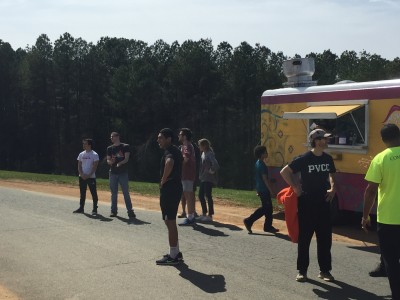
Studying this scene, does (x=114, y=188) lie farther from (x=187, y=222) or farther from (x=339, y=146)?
(x=339, y=146)

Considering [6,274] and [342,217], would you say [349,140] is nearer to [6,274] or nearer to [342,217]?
[342,217]

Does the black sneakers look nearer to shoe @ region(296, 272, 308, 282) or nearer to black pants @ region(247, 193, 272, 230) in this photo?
shoe @ region(296, 272, 308, 282)

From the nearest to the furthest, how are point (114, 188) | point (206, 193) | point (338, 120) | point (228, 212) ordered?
point (338, 120), point (206, 193), point (114, 188), point (228, 212)

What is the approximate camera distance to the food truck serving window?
32.2 feet

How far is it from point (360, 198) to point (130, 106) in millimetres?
43460

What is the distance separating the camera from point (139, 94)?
51406 millimetres

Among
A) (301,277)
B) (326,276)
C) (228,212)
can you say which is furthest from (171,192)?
(228,212)

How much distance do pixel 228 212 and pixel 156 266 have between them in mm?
5459

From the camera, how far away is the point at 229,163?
4841cm

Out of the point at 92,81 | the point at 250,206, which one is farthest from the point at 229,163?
the point at 250,206

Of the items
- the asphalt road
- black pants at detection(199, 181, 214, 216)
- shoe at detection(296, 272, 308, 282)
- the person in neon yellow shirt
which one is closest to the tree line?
black pants at detection(199, 181, 214, 216)

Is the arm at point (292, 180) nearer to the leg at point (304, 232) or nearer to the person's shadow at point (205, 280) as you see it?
the leg at point (304, 232)

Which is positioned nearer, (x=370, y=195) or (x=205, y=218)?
(x=370, y=195)

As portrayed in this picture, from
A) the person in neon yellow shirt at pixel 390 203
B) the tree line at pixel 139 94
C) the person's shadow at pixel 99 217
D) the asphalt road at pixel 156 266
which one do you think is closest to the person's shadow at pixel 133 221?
the asphalt road at pixel 156 266
